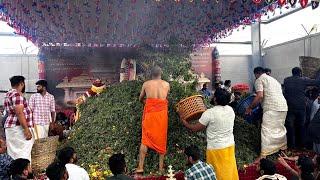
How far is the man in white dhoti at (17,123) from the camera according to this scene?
5246 mm

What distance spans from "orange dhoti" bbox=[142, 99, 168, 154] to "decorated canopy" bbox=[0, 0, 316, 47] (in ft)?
10.5

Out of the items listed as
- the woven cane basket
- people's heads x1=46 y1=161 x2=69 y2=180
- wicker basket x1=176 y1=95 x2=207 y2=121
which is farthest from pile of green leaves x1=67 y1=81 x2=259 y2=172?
people's heads x1=46 y1=161 x2=69 y2=180

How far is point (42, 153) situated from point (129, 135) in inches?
55.8

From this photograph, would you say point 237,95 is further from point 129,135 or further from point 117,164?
point 117,164

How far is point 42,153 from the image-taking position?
597cm

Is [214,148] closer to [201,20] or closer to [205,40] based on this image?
[201,20]

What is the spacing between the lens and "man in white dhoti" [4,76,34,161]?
5246mm

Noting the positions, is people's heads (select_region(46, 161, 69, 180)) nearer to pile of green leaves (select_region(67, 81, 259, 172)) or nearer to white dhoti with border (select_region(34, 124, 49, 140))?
pile of green leaves (select_region(67, 81, 259, 172))

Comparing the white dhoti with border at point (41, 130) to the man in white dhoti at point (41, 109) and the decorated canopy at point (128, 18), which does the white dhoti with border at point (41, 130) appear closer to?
the man in white dhoti at point (41, 109)

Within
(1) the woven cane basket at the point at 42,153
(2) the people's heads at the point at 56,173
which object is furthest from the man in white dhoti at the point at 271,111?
(2) the people's heads at the point at 56,173

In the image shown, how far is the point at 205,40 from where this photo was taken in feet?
44.1

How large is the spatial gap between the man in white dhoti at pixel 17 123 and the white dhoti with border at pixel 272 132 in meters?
3.74

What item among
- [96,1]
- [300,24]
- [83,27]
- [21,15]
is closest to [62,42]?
[83,27]

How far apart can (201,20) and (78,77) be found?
6.28 m
